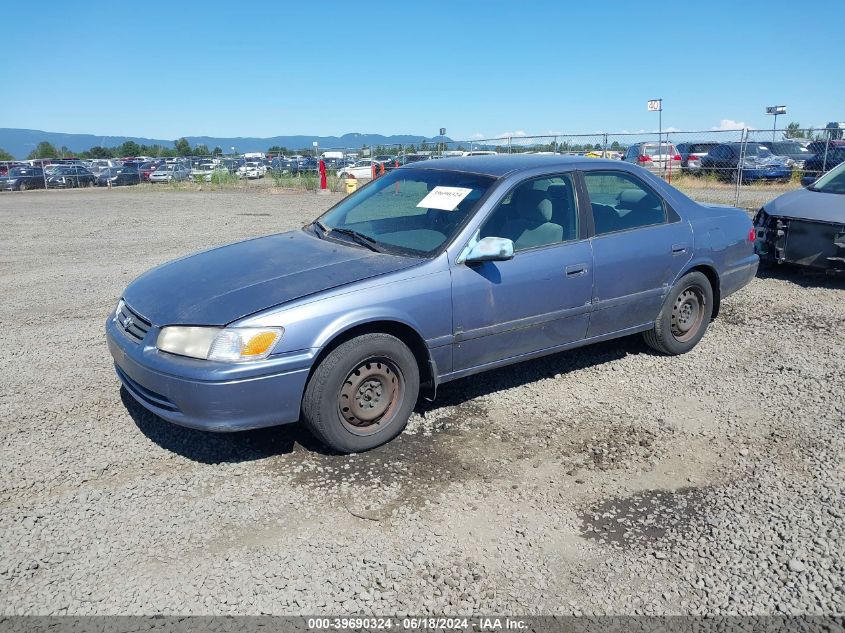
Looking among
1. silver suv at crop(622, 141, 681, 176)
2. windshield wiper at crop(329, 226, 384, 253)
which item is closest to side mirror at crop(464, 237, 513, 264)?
windshield wiper at crop(329, 226, 384, 253)

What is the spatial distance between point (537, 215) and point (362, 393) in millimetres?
1809

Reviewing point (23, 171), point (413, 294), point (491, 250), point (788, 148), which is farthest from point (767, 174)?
point (23, 171)

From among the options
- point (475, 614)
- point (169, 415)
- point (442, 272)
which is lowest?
point (475, 614)

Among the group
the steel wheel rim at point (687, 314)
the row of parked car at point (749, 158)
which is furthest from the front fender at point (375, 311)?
the row of parked car at point (749, 158)

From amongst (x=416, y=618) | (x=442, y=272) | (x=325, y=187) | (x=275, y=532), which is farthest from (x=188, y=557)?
(x=325, y=187)

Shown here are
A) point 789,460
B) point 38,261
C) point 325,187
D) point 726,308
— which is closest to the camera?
point 789,460

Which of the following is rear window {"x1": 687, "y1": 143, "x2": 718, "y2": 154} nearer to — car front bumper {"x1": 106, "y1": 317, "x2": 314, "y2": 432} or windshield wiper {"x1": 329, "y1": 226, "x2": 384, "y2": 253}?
windshield wiper {"x1": 329, "y1": 226, "x2": 384, "y2": 253}

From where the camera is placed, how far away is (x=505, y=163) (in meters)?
4.91

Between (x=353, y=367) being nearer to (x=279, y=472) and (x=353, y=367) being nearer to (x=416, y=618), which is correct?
(x=279, y=472)

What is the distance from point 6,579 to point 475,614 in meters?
2.01

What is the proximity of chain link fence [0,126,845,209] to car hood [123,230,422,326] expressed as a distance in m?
4.99

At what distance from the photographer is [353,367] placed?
12.4 feet

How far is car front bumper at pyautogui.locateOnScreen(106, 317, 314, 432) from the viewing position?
3496 mm

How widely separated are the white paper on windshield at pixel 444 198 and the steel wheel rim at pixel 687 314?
2143 millimetres
